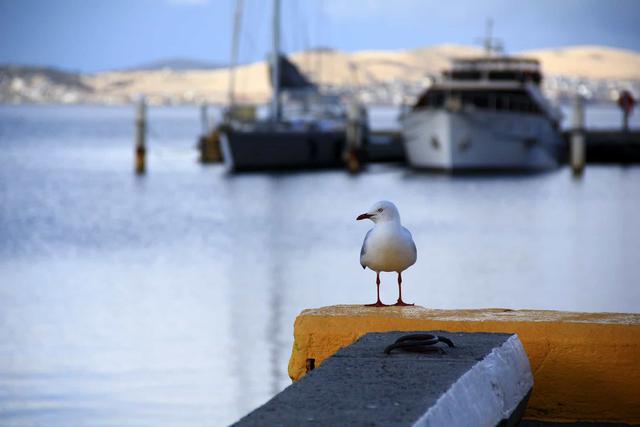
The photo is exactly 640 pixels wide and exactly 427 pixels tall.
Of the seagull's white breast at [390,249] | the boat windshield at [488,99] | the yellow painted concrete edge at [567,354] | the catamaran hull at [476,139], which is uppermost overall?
the seagull's white breast at [390,249]

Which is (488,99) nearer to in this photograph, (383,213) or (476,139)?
(476,139)

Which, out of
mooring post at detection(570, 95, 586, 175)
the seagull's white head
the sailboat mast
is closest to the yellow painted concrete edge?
the seagull's white head

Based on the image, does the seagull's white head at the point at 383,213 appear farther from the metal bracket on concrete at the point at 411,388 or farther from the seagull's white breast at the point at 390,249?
the metal bracket on concrete at the point at 411,388

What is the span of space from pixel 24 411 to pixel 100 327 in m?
6.34

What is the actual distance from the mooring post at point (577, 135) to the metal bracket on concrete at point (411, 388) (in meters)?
49.1

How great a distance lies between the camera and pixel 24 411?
13547mm

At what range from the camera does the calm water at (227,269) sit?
1516 centimetres

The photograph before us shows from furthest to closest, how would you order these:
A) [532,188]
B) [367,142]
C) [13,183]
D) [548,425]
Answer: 1. [367,142]
2. [13,183]
3. [532,188]
4. [548,425]

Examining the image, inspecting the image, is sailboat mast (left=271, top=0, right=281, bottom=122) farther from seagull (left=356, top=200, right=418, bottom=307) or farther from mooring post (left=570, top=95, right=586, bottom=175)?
seagull (left=356, top=200, right=418, bottom=307)

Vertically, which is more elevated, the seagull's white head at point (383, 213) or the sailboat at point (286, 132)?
the seagull's white head at point (383, 213)

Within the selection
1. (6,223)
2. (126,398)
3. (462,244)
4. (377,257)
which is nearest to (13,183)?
(6,223)

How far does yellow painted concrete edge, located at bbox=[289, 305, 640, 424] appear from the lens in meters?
6.66

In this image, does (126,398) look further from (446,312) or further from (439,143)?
(439,143)

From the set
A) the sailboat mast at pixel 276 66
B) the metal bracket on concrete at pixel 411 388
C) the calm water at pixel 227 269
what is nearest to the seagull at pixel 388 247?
the metal bracket on concrete at pixel 411 388
